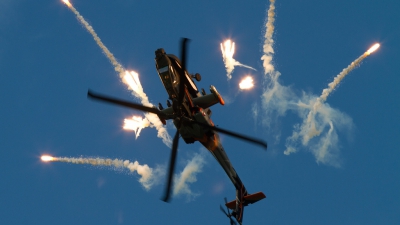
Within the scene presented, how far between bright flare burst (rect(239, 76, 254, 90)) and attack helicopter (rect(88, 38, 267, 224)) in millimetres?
2202

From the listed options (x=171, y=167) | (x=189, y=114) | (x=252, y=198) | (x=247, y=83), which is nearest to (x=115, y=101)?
(x=171, y=167)

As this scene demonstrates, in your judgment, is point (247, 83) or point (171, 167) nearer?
point (171, 167)

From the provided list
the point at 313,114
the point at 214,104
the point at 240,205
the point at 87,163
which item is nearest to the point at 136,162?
the point at 87,163

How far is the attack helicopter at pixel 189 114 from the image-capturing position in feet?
106

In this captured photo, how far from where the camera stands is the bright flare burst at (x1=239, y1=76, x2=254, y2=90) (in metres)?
39.9

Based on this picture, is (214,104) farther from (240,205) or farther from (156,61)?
(240,205)

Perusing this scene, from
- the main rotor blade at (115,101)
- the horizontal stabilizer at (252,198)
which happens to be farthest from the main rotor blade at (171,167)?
the horizontal stabilizer at (252,198)

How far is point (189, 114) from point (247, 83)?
6486mm

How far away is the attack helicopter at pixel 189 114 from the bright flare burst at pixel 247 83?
220 centimetres

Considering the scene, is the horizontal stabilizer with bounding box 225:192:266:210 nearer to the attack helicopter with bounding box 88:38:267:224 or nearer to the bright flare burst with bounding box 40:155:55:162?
the attack helicopter with bounding box 88:38:267:224

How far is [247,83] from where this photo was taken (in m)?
40.2

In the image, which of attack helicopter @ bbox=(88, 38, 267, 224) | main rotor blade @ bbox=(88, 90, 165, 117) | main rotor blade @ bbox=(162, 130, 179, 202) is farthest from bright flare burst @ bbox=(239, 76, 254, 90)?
main rotor blade @ bbox=(88, 90, 165, 117)

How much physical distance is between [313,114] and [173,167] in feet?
82.9

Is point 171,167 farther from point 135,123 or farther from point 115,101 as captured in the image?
point 135,123
